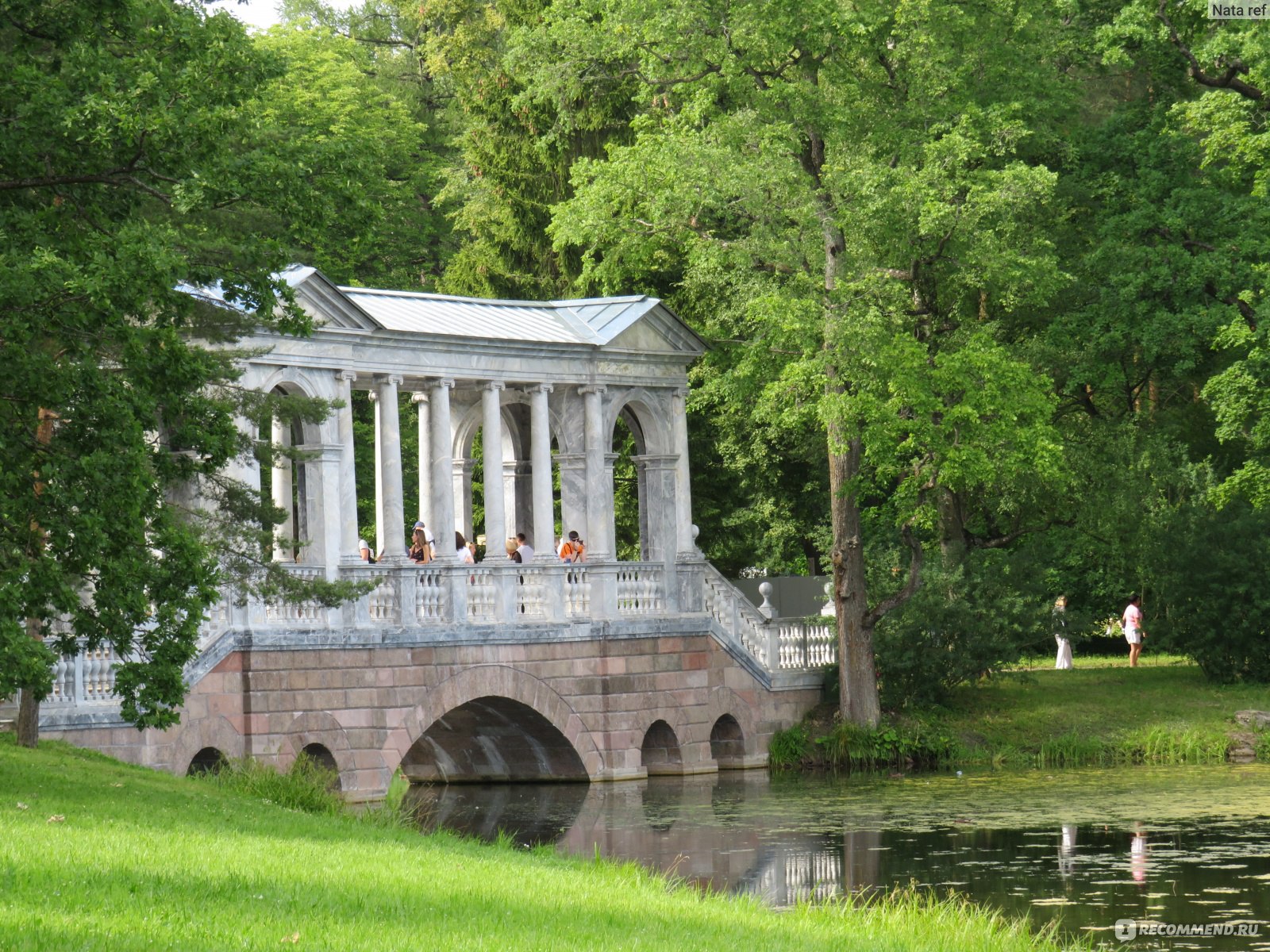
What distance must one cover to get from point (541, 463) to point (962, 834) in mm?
11248

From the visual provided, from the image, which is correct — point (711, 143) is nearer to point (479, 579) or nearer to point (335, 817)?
point (479, 579)

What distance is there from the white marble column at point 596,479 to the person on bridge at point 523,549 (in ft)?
3.38

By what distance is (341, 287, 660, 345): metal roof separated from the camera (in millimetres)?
30344

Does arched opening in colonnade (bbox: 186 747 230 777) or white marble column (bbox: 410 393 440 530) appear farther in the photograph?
white marble column (bbox: 410 393 440 530)

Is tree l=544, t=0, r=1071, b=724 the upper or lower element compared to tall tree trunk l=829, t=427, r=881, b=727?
upper

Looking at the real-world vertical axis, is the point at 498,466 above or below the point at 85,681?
above

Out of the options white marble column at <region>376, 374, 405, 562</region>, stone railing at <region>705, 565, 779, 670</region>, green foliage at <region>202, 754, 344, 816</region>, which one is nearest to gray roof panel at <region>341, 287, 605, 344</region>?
white marble column at <region>376, 374, 405, 562</region>

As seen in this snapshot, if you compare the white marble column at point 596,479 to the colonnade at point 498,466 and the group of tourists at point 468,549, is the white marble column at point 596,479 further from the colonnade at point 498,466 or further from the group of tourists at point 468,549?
the group of tourists at point 468,549

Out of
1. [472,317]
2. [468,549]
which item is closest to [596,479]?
[468,549]

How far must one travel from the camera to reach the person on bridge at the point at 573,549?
31859 millimetres

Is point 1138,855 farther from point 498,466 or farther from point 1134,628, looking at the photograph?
point 1134,628

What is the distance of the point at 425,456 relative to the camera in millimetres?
32562

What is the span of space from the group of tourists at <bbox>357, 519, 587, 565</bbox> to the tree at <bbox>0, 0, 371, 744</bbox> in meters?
12.2

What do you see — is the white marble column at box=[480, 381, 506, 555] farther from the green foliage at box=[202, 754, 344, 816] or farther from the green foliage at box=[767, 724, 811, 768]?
the green foliage at box=[202, 754, 344, 816]
